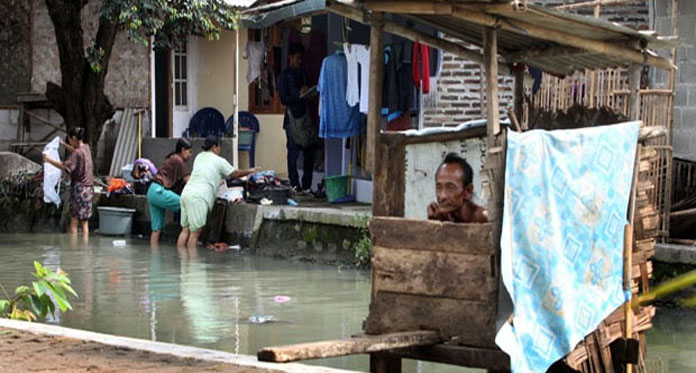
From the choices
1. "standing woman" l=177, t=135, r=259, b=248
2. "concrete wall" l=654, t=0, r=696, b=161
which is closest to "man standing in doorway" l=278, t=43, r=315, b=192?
"standing woman" l=177, t=135, r=259, b=248

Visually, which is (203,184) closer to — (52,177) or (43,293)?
(52,177)

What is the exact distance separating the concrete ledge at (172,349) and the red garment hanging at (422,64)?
8341 mm

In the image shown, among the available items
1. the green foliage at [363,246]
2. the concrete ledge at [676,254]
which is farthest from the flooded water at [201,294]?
the concrete ledge at [676,254]

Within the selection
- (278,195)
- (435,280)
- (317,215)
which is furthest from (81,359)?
(278,195)

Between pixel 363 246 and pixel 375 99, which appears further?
pixel 363 246

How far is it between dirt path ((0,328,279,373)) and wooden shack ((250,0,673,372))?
867 millimetres

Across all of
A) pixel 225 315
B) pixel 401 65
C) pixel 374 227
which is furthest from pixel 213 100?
pixel 374 227

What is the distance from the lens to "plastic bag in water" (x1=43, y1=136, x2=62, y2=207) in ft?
60.8

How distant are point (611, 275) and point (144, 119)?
58.4 feet

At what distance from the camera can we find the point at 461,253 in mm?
6453

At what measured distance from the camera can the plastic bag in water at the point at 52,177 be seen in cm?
1853

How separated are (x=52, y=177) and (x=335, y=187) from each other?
4599 mm

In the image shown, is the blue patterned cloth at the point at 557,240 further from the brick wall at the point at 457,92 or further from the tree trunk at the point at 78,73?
the tree trunk at the point at 78,73

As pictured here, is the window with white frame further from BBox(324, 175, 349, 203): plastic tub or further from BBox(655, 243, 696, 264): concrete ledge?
BBox(655, 243, 696, 264): concrete ledge
